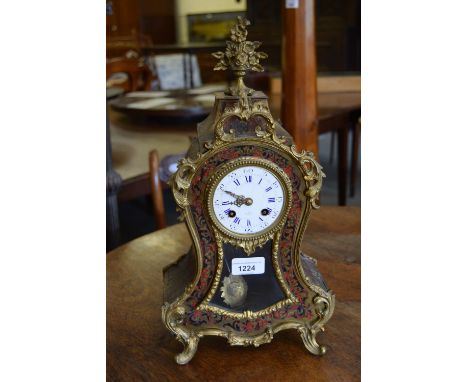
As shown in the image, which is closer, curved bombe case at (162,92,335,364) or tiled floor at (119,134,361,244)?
curved bombe case at (162,92,335,364)

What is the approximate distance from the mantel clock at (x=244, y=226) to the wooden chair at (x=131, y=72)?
9.82 feet

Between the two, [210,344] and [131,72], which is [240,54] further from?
[131,72]

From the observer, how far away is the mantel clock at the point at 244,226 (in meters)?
0.75

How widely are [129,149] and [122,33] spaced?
429cm

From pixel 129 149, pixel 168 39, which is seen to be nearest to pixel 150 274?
pixel 129 149

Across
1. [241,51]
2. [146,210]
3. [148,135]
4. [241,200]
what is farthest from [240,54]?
[146,210]

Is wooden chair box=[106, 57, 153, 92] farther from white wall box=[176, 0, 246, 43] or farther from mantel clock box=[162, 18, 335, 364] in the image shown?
mantel clock box=[162, 18, 335, 364]

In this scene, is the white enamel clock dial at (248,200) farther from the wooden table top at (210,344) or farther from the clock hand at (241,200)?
the wooden table top at (210,344)

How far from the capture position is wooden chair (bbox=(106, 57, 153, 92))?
3.73m

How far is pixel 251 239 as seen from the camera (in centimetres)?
80

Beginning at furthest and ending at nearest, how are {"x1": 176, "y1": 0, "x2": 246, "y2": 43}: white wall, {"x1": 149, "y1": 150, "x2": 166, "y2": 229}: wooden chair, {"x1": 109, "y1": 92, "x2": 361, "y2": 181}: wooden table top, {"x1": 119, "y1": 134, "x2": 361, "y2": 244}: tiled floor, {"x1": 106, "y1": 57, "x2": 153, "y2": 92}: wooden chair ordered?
1. {"x1": 176, "y1": 0, "x2": 246, "y2": 43}: white wall
2. {"x1": 106, "y1": 57, "x2": 153, "y2": 92}: wooden chair
3. {"x1": 119, "y1": 134, "x2": 361, "y2": 244}: tiled floor
4. {"x1": 109, "y1": 92, "x2": 361, "y2": 181}: wooden table top
5. {"x1": 149, "y1": 150, "x2": 166, "y2": 229}: wooden chair

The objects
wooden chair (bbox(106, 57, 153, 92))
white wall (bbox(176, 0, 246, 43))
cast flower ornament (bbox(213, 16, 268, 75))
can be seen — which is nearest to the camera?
cast flower ornament (bbox(213, 16, 268, 75))

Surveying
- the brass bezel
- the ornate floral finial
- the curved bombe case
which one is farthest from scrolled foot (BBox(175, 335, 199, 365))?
the ornate floral finial

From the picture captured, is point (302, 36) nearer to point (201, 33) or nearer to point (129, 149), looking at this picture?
point (129, 149)
